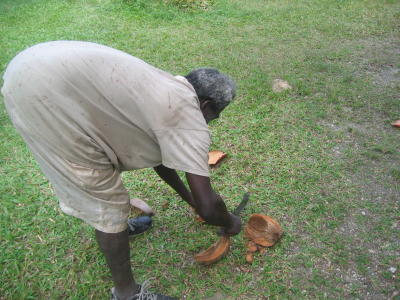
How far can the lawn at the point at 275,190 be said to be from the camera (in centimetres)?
217

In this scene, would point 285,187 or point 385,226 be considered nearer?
point 385,226

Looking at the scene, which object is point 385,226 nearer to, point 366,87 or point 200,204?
point 200,204

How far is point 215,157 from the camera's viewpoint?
10.1 feet

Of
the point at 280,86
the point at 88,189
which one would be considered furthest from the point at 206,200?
the point at 280,86

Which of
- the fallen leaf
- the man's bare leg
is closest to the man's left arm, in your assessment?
the man's bare leg

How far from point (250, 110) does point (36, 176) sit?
2240 millimetres

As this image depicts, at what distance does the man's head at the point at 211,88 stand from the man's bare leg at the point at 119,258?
0.79 metres

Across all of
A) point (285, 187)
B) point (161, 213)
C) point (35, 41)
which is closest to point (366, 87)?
point (285, 187)

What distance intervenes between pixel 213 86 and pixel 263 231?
A: 46.3 inches

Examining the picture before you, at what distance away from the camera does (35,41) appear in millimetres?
5789

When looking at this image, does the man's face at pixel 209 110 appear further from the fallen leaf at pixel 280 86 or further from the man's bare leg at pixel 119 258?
the fallen leaf at pixel 280 86

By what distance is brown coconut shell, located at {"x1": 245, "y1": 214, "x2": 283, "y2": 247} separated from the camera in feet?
7.58

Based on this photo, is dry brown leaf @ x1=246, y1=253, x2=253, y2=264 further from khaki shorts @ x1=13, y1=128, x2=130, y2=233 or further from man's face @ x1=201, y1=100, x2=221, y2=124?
man's face @ x1=201, y1=100, x2=221, y2=124

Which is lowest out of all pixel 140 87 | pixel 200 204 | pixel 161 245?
pixel 161 245
